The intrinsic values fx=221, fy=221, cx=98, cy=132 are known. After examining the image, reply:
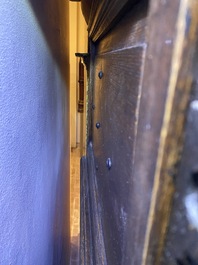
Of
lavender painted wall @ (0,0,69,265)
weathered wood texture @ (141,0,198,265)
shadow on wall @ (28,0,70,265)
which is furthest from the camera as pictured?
shadow on wall @ (28,0,70,265)

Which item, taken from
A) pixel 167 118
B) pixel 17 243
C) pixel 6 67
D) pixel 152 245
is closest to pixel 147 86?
pixel 167 118

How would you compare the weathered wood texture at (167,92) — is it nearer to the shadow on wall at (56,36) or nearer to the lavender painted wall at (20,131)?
the lavender painted wall at (20,131)

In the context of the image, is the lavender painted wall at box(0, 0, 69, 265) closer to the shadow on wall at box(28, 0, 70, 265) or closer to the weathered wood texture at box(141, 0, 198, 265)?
the shadow on wall at box(28, 0, 70, 265)

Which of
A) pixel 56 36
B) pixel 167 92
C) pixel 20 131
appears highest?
pixel 56 36

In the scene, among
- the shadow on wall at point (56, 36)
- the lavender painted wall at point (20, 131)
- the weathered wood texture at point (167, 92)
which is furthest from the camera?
the shadow on wall at point (56, 36)

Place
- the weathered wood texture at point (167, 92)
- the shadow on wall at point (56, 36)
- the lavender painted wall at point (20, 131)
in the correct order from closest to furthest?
the weathered wood texture at point (167, 92)
the lavender painted wall at point (20, 131)
the shadow on wall at point (56, 36)

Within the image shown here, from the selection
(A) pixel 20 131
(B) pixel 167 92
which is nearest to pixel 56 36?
(A) pixel 20 131

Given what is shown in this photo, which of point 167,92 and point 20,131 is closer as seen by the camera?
point 167,92

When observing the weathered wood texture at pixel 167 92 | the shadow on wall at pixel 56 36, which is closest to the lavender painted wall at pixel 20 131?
the shadow on wall at pixel 56 36

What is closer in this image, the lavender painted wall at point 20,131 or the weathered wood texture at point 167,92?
the weathered wood texture at point 167,92

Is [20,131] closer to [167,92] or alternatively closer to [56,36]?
[167,92]

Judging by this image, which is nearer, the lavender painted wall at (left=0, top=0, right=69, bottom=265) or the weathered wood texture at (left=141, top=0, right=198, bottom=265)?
the weathered wood texture at (left=141, top=0, right=198, bottom=265)

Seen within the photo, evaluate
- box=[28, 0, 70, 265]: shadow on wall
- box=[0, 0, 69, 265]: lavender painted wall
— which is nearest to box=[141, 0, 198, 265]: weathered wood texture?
box=[0, 0, 69, 265]: lavender painted wall

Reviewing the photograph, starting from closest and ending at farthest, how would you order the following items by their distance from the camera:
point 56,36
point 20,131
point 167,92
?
point 167,92, point 20,131, point 56,36
